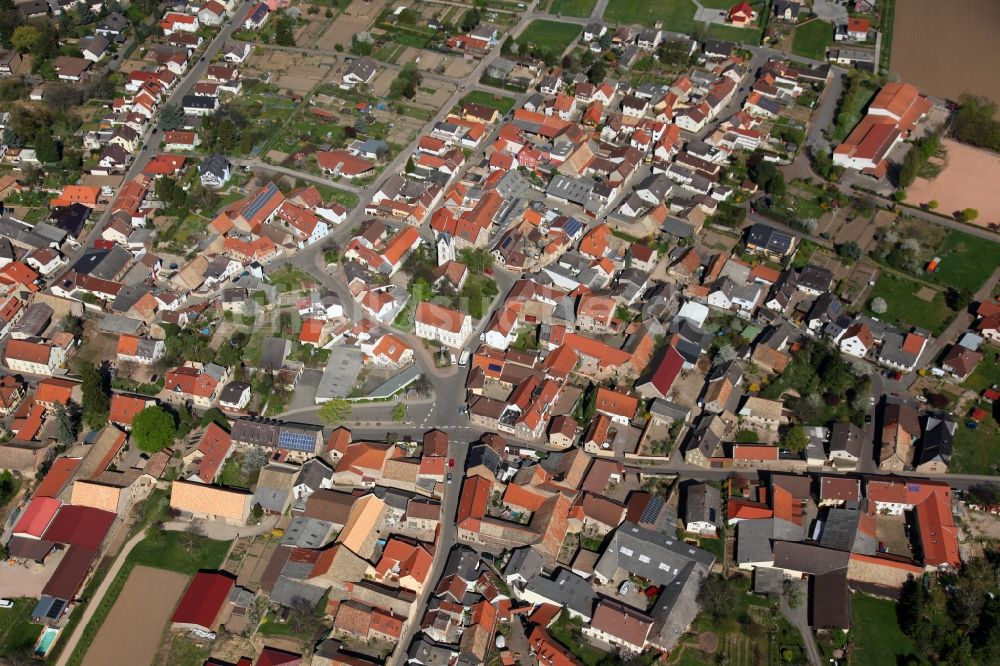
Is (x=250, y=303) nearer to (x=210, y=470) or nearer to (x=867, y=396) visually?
(x=210, y=470)

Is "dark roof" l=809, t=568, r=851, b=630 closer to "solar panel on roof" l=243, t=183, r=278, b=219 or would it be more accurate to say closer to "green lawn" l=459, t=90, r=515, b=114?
"solar panel on roof" l=243, t=183, r=278, b=219

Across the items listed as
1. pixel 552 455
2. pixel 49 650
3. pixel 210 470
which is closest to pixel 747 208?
pixel 552 455

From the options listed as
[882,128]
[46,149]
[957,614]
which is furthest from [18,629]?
[882,128]

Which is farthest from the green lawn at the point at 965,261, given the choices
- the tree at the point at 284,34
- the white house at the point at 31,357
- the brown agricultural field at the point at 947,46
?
the tree at the point at 284,34

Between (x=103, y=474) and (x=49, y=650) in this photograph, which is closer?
(x=49, y=650)

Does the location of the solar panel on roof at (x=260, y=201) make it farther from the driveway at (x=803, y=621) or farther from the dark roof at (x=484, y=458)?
the driveway at (x=803, y=621)

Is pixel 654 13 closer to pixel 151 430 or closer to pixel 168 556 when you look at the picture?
pixel 151 430
